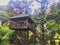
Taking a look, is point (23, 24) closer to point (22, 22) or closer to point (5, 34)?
point (22, 22)

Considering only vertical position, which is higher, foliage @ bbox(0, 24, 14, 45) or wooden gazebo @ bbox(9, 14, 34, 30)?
wooden gazebo @ bbox(9, 14, 34, 30)

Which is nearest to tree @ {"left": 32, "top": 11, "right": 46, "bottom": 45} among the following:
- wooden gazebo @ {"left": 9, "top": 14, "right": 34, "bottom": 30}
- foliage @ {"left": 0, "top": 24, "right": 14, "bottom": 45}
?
wooden gazebo @ {"left": 9, "top": 14, "right": 34, "bottom": 30}

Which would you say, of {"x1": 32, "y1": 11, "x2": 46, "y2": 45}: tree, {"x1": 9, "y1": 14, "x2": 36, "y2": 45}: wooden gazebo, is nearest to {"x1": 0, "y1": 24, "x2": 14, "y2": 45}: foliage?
{"x1": 9, "y1": 14, "x2": 36, "y2": 45}: wooden gazebo

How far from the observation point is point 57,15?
2385 millimetres

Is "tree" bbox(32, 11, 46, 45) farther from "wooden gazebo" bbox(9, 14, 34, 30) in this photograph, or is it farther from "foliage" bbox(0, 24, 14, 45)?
"foliage" bbox(0, 24, 14, 45)

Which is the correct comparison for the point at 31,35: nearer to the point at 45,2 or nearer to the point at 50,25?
the point at 50,25

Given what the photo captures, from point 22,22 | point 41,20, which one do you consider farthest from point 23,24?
point 41,20

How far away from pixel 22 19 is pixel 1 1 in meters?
0.41

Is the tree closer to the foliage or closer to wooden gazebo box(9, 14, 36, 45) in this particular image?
wooden gazebo box(9, 14, 36, 45)

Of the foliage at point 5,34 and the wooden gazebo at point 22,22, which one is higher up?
the wooden gazebo at point 22,22

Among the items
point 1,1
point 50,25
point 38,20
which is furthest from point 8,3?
point 50,25

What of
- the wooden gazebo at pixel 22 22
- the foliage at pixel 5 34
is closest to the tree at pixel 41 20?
the wooden gazebo at pixel 22 22

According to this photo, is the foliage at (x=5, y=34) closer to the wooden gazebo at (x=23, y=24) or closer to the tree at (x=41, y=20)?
the wooden gazebo at (x=23, y=24)

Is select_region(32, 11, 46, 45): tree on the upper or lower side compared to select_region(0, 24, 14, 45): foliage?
upper
